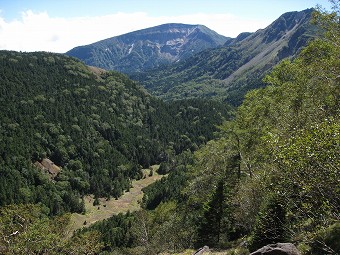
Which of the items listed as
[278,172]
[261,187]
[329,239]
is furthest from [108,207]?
[278,172]

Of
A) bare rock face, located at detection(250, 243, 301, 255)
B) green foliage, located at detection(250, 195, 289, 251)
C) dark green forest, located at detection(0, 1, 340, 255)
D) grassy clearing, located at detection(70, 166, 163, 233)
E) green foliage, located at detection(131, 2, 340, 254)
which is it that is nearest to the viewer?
green foliage, located at detection(131, 2, 340, 254)

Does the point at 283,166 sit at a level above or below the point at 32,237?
above

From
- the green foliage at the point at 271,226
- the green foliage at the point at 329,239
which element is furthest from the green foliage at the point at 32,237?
the green foliage at the point at 329,239

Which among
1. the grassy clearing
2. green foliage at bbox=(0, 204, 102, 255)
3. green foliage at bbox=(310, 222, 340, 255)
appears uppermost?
green foliage at bbox=(310, 222, 340, 255)

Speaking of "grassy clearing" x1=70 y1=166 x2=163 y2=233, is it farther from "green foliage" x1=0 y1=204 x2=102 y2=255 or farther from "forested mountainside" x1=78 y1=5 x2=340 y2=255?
"green foliage" x1=0 y1=204 x2=102 y2=255

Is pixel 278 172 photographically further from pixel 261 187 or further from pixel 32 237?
pixel 32 237

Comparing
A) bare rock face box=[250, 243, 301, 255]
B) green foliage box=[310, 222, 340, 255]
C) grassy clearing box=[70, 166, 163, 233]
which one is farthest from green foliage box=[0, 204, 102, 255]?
grassy clearing box=[70, 166, 163, 233]

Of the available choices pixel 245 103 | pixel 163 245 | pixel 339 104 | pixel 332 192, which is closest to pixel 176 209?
pixel 163 245

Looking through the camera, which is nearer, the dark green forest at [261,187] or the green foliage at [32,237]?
the dark green forest at [261,187]

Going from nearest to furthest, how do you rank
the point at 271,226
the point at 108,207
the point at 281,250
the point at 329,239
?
the point at 329,239 → the point at 281,250 → the point at 271,226 → the point at 108,207

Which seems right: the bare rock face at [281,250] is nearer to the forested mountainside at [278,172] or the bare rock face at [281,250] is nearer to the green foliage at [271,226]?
the forested mountainside at [278,172]

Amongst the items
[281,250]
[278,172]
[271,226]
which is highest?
[278,172]

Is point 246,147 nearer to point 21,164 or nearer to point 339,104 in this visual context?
point 339,104

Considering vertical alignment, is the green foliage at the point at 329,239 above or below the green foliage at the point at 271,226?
above
